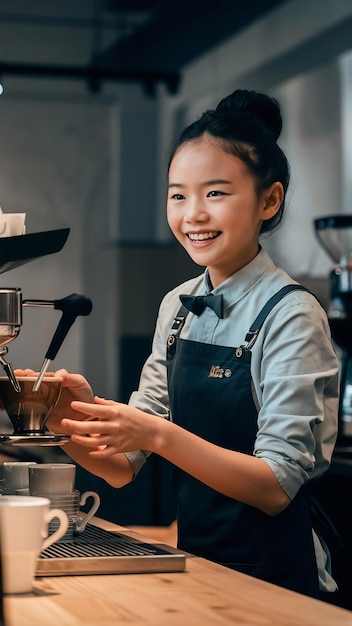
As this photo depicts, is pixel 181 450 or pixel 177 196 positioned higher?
pixel 177 196

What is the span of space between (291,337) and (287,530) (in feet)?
1.00

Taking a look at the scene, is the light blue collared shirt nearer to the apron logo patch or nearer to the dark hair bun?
the apron logo patch

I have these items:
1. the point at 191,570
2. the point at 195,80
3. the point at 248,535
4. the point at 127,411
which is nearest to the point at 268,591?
the point at 191,570

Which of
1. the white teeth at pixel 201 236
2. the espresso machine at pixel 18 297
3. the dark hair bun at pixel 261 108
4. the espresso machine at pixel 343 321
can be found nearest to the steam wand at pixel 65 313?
the espresso machine at pixel 18 297

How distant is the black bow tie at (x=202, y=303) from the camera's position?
1.86m

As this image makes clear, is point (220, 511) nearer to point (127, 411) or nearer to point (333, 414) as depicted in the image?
point (333, 414)

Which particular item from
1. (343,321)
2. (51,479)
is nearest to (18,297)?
(51,479)

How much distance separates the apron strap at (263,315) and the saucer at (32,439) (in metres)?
0.38

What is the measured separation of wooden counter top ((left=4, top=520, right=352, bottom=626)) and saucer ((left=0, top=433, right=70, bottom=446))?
22 cm

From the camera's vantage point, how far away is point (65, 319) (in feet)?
5.38

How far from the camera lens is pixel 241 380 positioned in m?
1.78

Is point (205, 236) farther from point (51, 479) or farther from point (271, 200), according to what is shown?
point (51, 479)

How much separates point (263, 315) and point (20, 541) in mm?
658

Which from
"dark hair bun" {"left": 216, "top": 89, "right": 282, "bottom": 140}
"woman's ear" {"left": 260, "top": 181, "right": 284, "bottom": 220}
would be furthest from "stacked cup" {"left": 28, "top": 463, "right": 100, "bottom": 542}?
"dark hair bun" {"left": 216, "top": 89, "right": 282, "bottom": 140}
